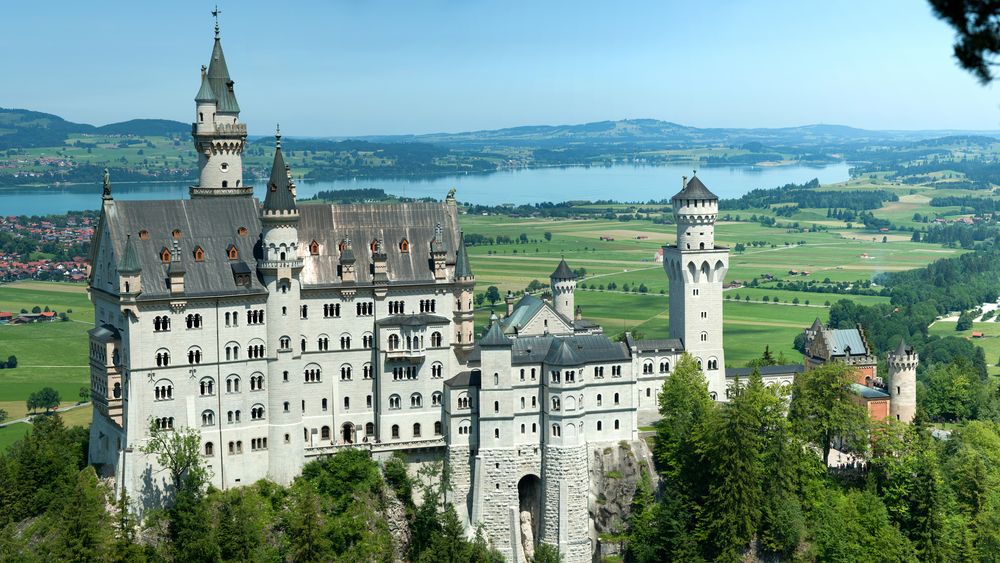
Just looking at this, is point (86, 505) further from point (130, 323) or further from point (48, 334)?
point (48, 334)

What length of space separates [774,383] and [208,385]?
40314 millimetres

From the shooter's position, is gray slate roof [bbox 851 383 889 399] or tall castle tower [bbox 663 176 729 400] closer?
tall castle tower [bbox 663 176 729 400]

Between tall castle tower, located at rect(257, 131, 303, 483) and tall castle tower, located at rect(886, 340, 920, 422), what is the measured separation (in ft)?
142

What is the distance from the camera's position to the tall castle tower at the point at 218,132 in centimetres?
8850

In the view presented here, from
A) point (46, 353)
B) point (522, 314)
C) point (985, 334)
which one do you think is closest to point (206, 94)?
point (522, 314)

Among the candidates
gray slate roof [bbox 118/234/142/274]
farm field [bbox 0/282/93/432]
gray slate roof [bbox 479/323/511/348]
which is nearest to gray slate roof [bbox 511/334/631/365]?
gray slate roof [bbox 479/323/511/348]

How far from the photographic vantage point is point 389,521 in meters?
80.1

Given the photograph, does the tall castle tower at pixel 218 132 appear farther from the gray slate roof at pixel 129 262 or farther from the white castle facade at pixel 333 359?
the gray slate roof at pixel 129 262

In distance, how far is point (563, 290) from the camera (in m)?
90.7

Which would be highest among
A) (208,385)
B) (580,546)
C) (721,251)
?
(721,251)

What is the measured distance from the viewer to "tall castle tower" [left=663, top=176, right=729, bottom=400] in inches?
3570

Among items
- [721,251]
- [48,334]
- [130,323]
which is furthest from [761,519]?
[48,334]

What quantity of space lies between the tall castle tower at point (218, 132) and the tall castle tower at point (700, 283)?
100 feet

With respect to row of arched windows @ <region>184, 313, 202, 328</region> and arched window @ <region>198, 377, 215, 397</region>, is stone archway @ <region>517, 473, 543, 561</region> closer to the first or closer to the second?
arched window @ <region>198, 377, 215, 397</region>
